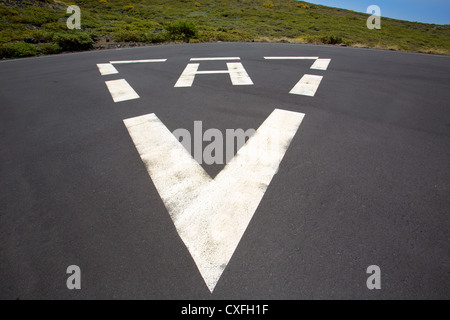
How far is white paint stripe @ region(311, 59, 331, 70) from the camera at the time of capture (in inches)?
248

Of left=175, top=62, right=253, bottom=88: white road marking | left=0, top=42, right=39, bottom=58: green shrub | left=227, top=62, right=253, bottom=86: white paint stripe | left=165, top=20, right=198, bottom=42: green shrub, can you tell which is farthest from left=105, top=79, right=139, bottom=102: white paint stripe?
left=165, top=20, right=198, bottom=42: green shrub

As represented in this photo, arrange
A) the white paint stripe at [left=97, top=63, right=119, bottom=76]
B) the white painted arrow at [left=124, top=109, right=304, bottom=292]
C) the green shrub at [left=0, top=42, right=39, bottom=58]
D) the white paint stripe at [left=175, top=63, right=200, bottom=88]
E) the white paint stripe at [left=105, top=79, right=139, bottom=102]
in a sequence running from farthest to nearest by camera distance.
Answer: the green shrub at [left=0, top=42, right=39, bottom=58]
the white paint stripe at [left=97, top=63, right=119, bottom=76]
the white paint stripe at [left=175, top=63, right=200, bottom=88]
the white paint stripe at [left=105, top=79, right=139, bottom=102]
the white painted arrow at [left=124, top=109, right=304, bottom=292]

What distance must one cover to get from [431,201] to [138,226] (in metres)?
2.78

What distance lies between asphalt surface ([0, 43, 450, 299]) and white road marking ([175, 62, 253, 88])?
42.6 inches

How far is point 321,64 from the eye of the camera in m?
6.67

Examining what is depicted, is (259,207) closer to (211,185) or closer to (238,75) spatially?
(211,185)

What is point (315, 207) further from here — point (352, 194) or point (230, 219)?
point (230, 219)

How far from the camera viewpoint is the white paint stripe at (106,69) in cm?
623

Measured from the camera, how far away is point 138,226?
1.82 metres

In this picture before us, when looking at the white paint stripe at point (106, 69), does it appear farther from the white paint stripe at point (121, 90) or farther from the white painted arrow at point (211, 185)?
the white painted arrow at point (211, 185)

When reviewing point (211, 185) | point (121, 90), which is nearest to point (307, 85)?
point (211, 185)

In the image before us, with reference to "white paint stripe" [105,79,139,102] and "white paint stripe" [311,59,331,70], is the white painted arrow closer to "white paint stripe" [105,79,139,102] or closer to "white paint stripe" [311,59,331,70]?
"white paint stripe" [105,79,139,102]

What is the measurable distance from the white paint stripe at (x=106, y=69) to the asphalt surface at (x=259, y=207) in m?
2.51
